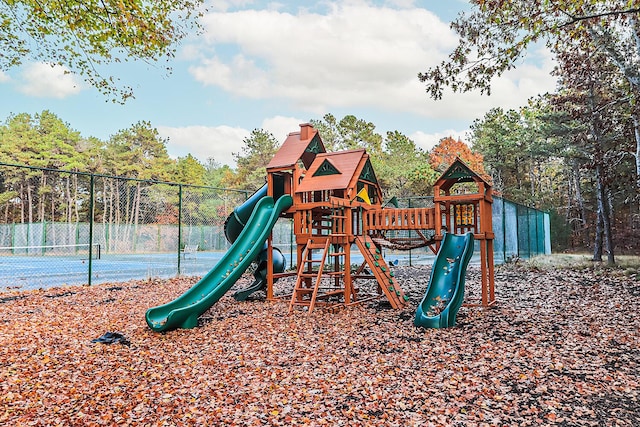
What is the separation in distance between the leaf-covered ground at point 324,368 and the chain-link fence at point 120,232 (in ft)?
16.6

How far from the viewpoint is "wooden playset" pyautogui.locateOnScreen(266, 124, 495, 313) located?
688cm

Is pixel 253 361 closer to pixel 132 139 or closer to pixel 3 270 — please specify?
pixel 3 270

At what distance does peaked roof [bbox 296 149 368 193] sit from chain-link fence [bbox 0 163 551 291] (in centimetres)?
330

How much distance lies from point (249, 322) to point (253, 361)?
1.69m

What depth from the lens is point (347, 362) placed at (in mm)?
4141

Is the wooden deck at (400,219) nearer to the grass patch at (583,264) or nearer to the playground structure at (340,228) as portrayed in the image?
the playground structure at (340,228)

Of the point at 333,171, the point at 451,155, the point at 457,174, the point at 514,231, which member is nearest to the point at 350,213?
the point at 333,171

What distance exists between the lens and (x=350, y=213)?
722 cm

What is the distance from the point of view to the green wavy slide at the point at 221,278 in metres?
5.44

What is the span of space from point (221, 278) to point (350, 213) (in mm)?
2374

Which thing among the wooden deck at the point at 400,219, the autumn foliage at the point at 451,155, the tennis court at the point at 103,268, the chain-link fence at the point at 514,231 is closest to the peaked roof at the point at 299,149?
the wooden deck at the point at 400,219

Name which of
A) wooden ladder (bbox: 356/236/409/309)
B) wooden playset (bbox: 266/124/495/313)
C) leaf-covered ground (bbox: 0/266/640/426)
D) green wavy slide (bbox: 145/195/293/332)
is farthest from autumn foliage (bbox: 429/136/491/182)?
leaf-covered ground (bbox: 0/266/640/426)

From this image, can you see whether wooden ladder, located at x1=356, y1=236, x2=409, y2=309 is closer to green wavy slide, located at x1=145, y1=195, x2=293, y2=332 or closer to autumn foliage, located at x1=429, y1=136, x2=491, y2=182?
green wavy slide, located at x1=145, y1=195, x2=293, y2=332

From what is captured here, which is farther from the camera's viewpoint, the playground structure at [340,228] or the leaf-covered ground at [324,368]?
the playground structure at [340,228]
